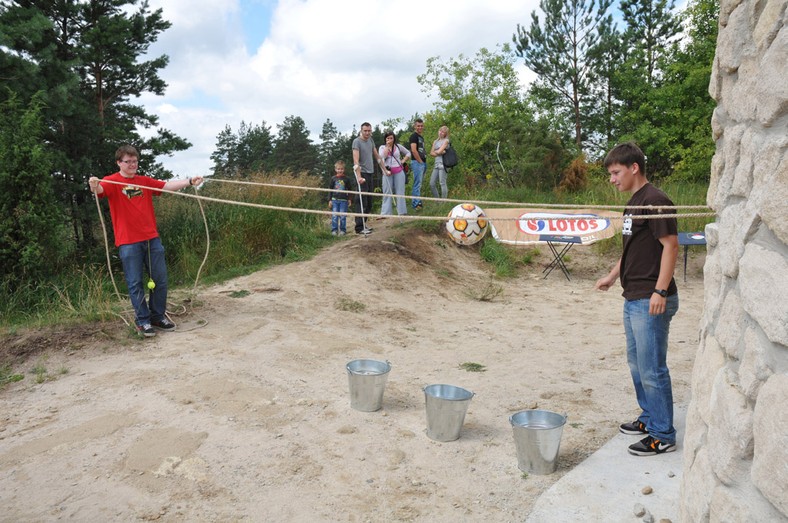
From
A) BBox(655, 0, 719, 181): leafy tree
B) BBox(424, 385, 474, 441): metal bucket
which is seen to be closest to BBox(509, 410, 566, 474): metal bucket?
BBox(424, 385, 474, 441): metal bucket

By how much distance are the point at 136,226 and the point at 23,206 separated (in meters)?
2.60

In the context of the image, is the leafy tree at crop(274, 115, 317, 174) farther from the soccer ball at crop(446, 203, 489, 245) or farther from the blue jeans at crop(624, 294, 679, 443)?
the blue jeans at crop(624, 294, 679, 443)

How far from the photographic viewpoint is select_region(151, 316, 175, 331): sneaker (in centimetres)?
630

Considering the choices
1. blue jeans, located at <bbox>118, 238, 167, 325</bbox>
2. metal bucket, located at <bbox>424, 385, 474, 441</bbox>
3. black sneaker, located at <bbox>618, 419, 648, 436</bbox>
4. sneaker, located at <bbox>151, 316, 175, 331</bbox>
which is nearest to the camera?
black sneaker, located at <bbox>618, 419, 648, 436</bbox>

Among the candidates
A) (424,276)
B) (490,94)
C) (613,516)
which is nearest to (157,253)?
(424,276)

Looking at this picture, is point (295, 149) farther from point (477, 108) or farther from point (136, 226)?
point (136, 226)

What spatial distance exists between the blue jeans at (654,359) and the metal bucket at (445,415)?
107cm

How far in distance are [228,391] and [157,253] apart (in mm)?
2054

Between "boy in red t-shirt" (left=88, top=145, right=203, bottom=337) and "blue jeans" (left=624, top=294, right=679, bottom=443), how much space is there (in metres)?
4.24

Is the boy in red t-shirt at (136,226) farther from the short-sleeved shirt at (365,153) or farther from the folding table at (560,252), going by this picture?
the folding table at (560,252)

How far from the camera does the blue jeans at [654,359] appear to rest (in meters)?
3.41

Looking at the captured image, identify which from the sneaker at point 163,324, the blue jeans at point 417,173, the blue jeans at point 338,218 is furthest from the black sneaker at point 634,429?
the blue jeans at point 417,173

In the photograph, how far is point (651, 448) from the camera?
3514 millimetres

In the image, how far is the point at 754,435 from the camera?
1.56 meters
